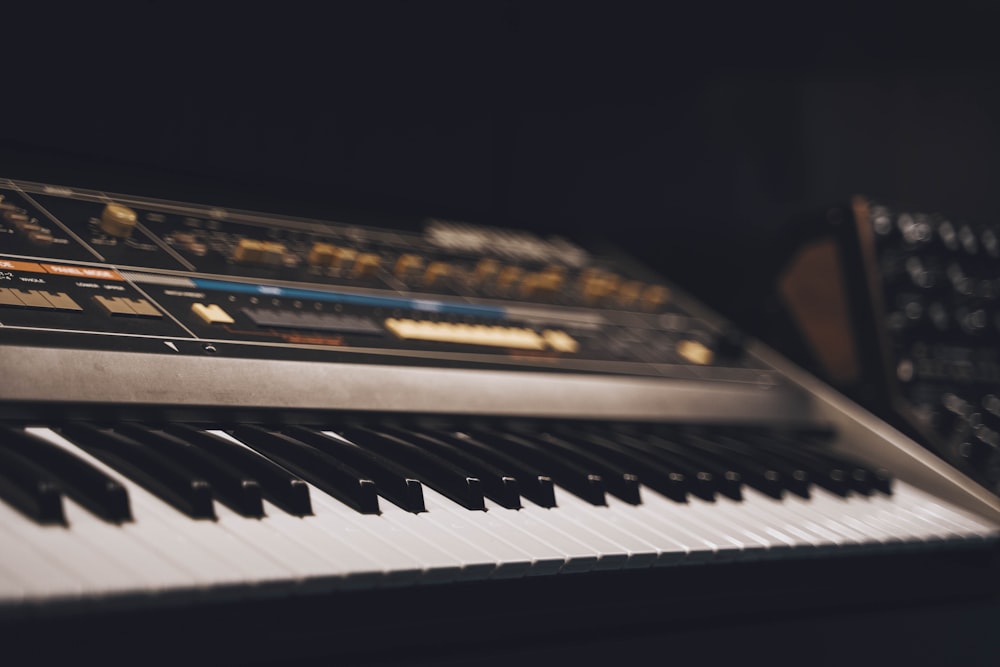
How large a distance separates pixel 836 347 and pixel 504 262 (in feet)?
1.98

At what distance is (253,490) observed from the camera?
701mm

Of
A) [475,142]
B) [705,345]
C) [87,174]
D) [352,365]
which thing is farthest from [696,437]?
[87,174]

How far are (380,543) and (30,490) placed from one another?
23 centimetres

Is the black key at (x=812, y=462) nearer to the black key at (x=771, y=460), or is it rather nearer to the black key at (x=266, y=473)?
the black key at (x=771, y=460)

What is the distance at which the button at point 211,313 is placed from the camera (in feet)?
3.38

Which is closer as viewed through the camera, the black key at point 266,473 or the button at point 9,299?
the black key at point 266,473

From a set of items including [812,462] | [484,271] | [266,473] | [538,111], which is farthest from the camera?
[538,111]

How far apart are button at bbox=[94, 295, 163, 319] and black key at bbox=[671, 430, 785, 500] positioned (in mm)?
664

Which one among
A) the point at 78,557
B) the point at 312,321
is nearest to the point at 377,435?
the point at 312,321

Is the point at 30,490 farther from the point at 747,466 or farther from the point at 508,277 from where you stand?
the point at 508,277

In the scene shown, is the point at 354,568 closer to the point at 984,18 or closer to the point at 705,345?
the point at 705,345

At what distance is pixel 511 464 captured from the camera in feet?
3.17

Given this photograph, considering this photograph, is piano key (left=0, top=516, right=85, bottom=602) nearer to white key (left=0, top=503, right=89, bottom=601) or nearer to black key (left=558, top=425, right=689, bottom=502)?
white key (left=0, top=503, right=89, bottom=601)

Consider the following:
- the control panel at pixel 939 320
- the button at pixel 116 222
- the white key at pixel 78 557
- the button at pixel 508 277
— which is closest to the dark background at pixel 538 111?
the button at pixel 116 222
